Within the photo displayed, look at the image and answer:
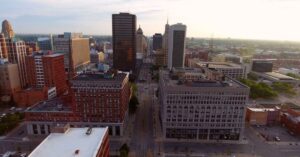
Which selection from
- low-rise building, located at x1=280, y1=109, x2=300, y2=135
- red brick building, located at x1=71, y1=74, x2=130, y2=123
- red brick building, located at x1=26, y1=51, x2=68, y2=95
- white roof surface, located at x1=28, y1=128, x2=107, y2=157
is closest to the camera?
white roof surface, located at x1=28, y1=128, x2=107, y2=157

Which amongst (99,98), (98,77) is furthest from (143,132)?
(98,77)

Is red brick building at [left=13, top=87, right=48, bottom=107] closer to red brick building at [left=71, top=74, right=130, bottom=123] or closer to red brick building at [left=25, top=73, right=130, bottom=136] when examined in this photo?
red brick building at [left=25, top=73, right=130, bottom=136]

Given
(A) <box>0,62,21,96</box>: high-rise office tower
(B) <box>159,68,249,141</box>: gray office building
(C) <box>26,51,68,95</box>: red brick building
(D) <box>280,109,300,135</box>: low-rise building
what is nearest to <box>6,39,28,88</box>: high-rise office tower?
(A) <box>0,62,21,96</box>: high-rise office tower

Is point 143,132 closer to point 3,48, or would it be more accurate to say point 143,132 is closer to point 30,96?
point 30,96

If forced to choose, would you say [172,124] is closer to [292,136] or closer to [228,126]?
[228,126]

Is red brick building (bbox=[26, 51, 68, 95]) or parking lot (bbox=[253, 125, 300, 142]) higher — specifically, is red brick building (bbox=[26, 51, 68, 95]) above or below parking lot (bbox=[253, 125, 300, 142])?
above

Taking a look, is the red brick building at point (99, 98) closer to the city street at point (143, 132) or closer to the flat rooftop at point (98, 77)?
the flat rooftop at point (98, 77)

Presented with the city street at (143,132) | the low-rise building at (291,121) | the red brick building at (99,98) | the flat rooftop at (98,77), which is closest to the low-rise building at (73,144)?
the city street at (143,132)
